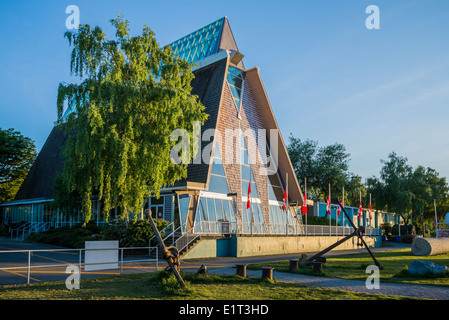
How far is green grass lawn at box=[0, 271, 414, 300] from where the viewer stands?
9.02m

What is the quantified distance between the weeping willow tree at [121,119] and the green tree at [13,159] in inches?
1290

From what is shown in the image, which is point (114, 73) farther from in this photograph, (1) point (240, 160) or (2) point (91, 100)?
(1) point (240, 160)

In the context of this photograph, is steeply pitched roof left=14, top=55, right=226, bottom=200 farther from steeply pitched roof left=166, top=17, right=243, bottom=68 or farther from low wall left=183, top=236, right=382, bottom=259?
low wall left=183, top=236, right=382, bottom=259

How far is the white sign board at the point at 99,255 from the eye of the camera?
1329 centimetres

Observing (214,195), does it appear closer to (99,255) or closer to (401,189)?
(99,255)

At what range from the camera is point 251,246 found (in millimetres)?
24828

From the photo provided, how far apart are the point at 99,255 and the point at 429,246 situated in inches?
897

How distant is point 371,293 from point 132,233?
16.0 meters

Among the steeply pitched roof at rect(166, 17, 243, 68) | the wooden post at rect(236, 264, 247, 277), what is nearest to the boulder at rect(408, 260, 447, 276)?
the wooden post at rect(236, 264, 247, 277)

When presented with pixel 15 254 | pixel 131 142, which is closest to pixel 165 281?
pixel 131 142

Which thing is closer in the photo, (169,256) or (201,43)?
(169,256)

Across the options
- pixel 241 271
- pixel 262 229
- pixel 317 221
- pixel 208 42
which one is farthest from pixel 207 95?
pixel 241 271

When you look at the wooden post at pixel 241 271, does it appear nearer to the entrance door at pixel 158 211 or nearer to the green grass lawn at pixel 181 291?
the green grass lawn at pixel 181 291

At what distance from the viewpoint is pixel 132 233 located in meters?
22.7
